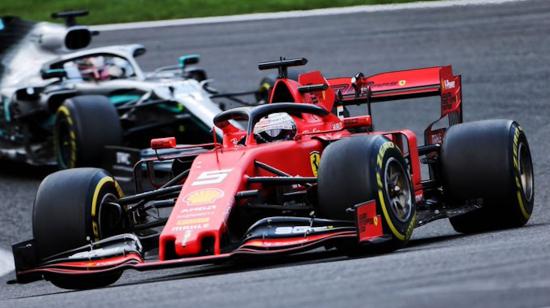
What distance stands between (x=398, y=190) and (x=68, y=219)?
2.13m

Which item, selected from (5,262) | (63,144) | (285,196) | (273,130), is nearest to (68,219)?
(285,196)

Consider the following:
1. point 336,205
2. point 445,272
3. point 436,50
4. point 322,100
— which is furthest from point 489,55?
point 445,272

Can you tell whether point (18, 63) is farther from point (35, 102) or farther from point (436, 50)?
point (436, 50)

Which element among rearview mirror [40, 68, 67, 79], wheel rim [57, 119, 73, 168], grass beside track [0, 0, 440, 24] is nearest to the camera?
wheel rim [57, 119, 73, 168]

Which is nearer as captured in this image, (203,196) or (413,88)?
(203,196)

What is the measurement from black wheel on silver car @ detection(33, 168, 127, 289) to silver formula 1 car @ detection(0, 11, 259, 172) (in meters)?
5.16

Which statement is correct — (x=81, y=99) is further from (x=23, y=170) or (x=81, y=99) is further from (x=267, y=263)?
(x=267, y=263)

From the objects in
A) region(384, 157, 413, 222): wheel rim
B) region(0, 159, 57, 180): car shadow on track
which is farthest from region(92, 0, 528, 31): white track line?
region(384, 157, 413, 222): wheel rim

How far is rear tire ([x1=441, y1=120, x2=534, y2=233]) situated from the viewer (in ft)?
31.0

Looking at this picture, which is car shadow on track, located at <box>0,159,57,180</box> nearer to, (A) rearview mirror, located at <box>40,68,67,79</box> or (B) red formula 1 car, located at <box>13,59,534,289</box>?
(A) rearview mirror, located at <box>40,68,67,79</box>

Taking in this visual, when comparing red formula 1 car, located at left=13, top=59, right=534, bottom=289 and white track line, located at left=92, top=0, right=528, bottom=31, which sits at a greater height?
white track line, located at left=92, top=0, right=528, bottom=31

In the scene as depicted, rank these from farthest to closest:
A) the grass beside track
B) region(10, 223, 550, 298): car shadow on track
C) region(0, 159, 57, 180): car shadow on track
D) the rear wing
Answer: the grass beside track → region(0, 159, 57, 180): car shadow on track → the rear wing → region(10, 223, 550, 298): car shadow on track

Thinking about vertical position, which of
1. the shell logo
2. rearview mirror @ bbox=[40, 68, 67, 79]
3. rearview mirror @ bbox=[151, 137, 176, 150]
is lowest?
the shell logo

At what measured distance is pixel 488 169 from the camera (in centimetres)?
945
